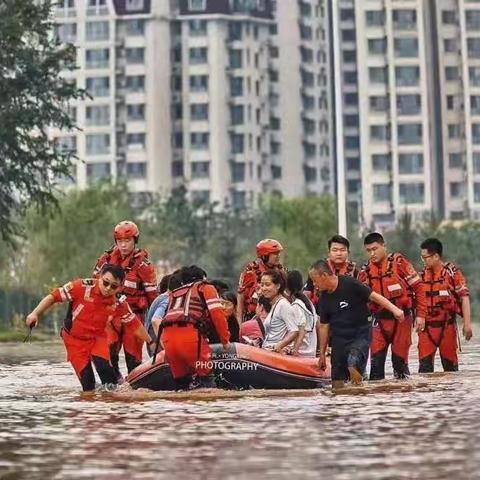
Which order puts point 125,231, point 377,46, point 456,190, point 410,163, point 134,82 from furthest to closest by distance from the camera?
point 134,82 < point 456,190 < point 377,46 < point 410,163 < point 125,231

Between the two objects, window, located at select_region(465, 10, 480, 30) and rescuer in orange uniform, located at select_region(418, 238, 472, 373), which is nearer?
rescuer in orange uniform, located at select_region(418, 238, 472, 373)

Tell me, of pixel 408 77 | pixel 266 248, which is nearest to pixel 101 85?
pixel 408 77

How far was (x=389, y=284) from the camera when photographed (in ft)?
65.9

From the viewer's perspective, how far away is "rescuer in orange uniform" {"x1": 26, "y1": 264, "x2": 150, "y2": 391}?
17.7 metres

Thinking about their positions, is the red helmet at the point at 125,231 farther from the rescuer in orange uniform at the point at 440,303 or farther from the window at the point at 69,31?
the window at the point at 69,31

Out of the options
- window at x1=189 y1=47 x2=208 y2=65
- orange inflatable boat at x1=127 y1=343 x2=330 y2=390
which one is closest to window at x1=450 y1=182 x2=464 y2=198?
window at x1=189 y1=47 x2=208 y2=65

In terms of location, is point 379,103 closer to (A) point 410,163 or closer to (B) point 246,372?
(A) point 410,163

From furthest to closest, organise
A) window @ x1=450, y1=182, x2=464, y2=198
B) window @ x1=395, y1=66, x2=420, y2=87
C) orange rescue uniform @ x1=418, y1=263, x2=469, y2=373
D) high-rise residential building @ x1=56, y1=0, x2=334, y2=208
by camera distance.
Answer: high-rise residential building @ x1=56, y1=0, x2=334, y2=208 → window @ x1=450, y1=182, x2=464, y2=198 → window @ x1=395, y1=66, x2=420, y2=87 → orange rescue uniform @ x1=418, y1=263, x2=469, y2=373

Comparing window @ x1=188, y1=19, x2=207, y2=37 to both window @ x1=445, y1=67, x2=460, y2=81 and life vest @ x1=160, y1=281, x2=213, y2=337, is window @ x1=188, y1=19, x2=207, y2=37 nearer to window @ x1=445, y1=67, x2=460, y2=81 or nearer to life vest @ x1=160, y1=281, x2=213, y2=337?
window @ x1=445, y1=67, x2=460, y2=81

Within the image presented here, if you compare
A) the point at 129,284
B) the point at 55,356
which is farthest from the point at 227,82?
the point at 129,284

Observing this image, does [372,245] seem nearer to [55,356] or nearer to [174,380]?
[174,380]

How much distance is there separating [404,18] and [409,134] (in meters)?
9.57

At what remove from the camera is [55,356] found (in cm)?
3397

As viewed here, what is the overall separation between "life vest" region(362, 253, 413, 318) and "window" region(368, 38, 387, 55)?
395 feet
